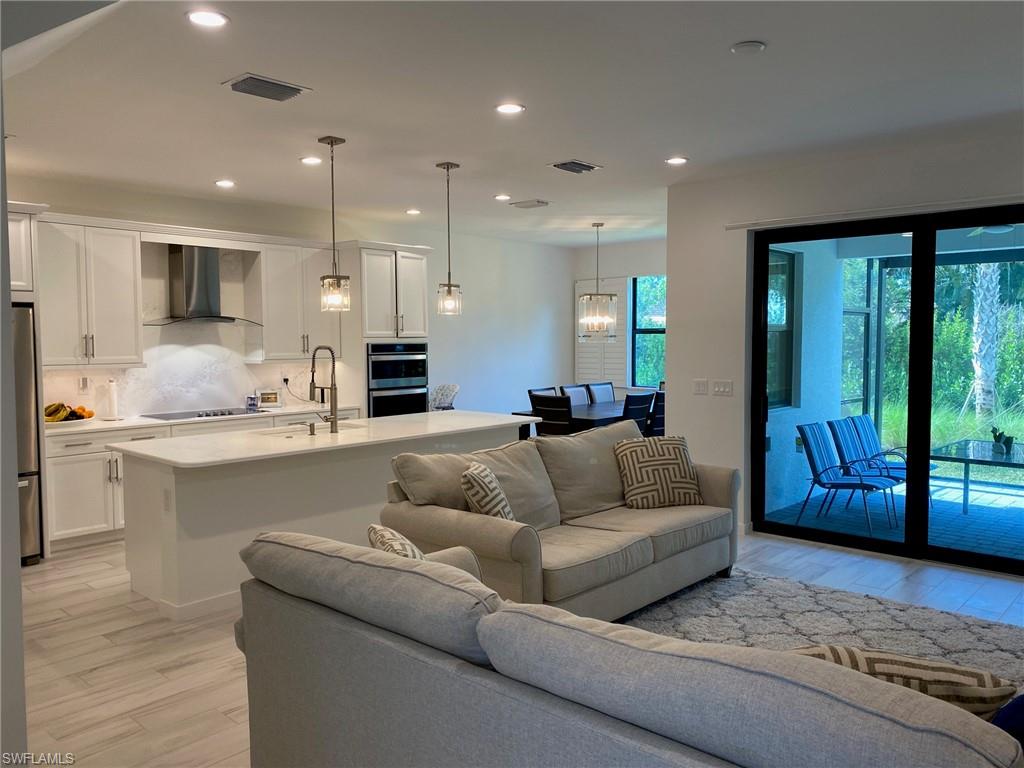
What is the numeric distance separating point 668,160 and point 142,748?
4328 millimetres

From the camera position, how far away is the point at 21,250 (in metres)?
4.94

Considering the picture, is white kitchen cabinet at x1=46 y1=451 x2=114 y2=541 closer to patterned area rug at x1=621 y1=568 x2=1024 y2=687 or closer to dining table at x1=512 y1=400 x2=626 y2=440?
dining table at x1=512 y1=400 x2=626 y2=440

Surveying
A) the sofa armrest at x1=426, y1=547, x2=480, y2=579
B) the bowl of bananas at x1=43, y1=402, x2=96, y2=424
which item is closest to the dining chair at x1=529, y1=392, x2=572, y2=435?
the bowl of bananas at x1=43, y1=402, x2=96, y2=424

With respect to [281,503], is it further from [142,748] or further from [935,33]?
[935,33]

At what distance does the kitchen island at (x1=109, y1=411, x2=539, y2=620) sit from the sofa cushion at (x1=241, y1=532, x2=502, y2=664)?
187cm

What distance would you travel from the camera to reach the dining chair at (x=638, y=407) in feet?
25.2

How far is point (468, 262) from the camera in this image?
8.84 m

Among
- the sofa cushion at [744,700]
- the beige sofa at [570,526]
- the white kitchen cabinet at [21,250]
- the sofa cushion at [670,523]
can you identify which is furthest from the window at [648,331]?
the sofa cushion at [744,700]

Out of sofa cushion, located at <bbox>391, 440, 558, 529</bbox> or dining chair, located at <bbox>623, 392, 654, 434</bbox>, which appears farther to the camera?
dining chair, located at <bbox>623, 392, 654, 434</bbox>

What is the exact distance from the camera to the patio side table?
4.68 meters

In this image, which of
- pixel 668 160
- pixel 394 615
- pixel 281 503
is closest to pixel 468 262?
pixel 668 160

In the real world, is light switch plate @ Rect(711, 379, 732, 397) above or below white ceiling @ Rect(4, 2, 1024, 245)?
below

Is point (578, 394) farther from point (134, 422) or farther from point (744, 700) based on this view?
point (744, 700)

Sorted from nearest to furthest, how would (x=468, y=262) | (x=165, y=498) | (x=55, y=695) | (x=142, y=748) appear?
(x=142, y=748) → (x=55, y=695) → (x=165, y=498) → (x=468, y=262)
